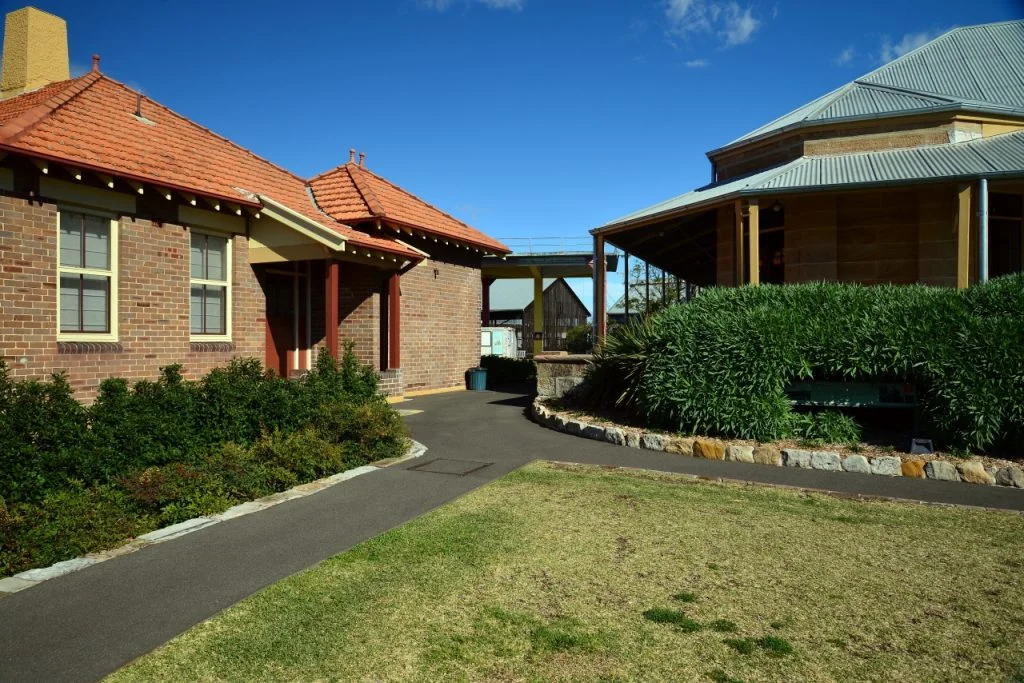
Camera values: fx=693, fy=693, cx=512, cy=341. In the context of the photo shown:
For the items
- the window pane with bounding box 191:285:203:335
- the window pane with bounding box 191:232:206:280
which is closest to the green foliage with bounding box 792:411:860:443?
the window pane with bounding box 191:285:203:335

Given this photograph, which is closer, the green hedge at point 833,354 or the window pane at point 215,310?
the green hedge at point 833,354

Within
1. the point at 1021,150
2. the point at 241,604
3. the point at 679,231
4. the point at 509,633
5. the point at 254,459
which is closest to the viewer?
the point at 509,633

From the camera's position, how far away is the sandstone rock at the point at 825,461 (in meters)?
8.59

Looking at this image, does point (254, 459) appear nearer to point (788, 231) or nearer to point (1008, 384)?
point (1008, 384)

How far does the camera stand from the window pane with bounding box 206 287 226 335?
11109 mm

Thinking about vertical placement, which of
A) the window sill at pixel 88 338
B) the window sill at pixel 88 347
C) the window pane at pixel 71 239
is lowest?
the window sill at pixel 88 347

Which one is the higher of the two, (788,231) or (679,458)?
(788,231)

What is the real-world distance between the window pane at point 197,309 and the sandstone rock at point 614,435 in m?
6.56

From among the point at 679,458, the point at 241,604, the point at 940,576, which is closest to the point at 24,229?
the point at 241,604

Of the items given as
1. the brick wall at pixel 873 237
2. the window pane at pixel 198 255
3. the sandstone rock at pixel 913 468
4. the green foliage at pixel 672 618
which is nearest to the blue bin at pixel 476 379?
the brick wall at pixel 873 237

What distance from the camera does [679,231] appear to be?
1784cm

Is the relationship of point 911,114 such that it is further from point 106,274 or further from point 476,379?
point 106,274

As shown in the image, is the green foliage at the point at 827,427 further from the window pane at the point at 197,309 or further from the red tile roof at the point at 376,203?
the red tile roof at the point at 376,203

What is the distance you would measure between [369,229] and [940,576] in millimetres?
13482
